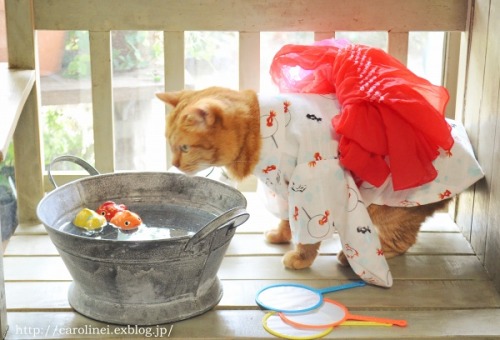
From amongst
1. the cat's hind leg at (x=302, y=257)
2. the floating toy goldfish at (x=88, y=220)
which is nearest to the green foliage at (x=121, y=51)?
the floating toy goldfish at (x=88, y=220)

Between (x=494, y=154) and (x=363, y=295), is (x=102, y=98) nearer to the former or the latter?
(x=363, y=295)

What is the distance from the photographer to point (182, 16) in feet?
7.22

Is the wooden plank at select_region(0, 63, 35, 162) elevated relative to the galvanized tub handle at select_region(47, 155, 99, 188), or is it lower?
elevated

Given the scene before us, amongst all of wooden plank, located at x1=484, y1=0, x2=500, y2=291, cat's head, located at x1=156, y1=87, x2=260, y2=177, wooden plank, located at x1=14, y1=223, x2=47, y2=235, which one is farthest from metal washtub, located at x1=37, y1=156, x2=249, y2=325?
wooden plank, located at x1=484, y1=0, x2=500, y2=291

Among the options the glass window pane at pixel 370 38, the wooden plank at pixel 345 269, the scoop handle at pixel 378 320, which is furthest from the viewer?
the glass window pane at pixel 370 38

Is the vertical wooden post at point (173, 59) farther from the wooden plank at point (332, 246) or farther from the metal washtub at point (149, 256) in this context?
the wooden plank at point (332, 246)

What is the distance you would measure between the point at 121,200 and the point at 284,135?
0.50m

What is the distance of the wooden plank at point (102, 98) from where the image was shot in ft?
7.30

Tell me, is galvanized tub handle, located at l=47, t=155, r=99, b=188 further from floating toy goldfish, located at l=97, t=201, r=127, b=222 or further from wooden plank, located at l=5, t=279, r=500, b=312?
wooden plank, located at l=5, t=279, r=500, b=312

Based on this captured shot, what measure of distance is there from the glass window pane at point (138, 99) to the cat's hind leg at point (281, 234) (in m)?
1.08

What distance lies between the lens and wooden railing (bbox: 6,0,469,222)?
2.18m

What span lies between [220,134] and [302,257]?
423 mm

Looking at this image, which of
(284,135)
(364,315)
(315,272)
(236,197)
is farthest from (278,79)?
(364,315)

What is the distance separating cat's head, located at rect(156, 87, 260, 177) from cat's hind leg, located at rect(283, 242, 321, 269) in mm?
309
